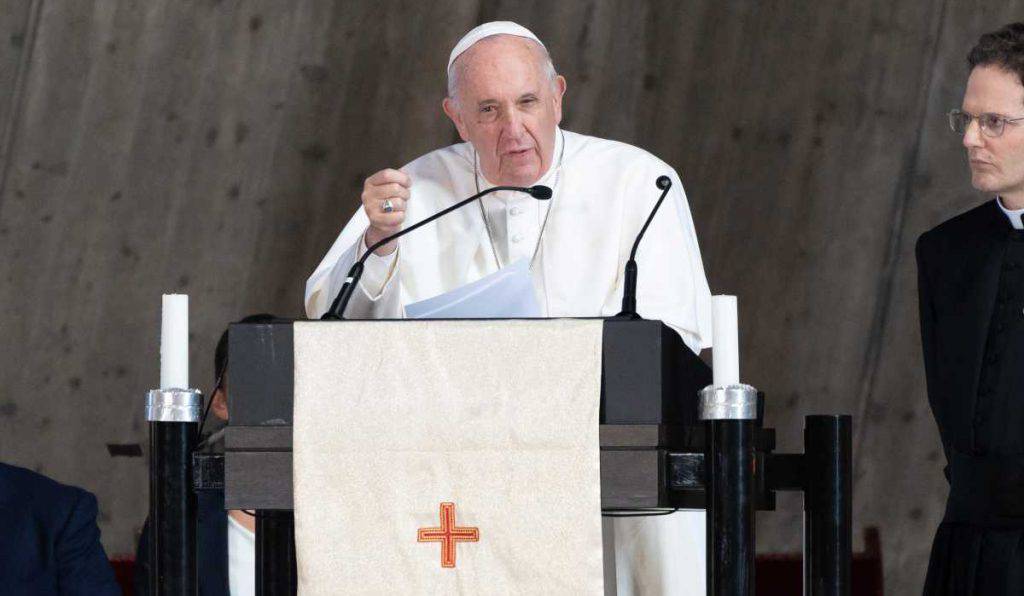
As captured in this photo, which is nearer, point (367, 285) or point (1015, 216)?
point (367, 285)

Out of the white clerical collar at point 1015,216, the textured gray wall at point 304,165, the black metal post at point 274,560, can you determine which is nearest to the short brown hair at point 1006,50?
the white clerical collar at point 1015,216

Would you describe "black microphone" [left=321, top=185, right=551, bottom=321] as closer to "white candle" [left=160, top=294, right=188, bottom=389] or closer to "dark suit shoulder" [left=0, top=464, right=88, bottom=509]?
"white candle" [left=160, top=294, right=188, bottom=389]

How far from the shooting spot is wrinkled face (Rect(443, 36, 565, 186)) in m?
3.00

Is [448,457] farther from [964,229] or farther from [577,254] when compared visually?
[964,229]

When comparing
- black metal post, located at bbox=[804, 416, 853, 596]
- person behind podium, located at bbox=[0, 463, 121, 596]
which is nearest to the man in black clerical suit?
black metal post, located at bbox=[804, 416, 853, 596]

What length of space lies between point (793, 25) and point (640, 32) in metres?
0.51

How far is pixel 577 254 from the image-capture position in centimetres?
310

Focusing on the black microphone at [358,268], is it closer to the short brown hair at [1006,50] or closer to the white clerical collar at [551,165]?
the white clerical collar at [551,165]

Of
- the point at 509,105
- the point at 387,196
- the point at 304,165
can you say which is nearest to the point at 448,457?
→ the point at 387,196

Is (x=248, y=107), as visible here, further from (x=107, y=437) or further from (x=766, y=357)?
(x=766, y=357)

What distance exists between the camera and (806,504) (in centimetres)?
220

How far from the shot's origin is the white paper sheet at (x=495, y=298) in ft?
7.25

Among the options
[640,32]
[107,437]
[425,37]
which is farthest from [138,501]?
[640,32]

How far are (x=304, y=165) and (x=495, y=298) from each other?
331 centimetres
